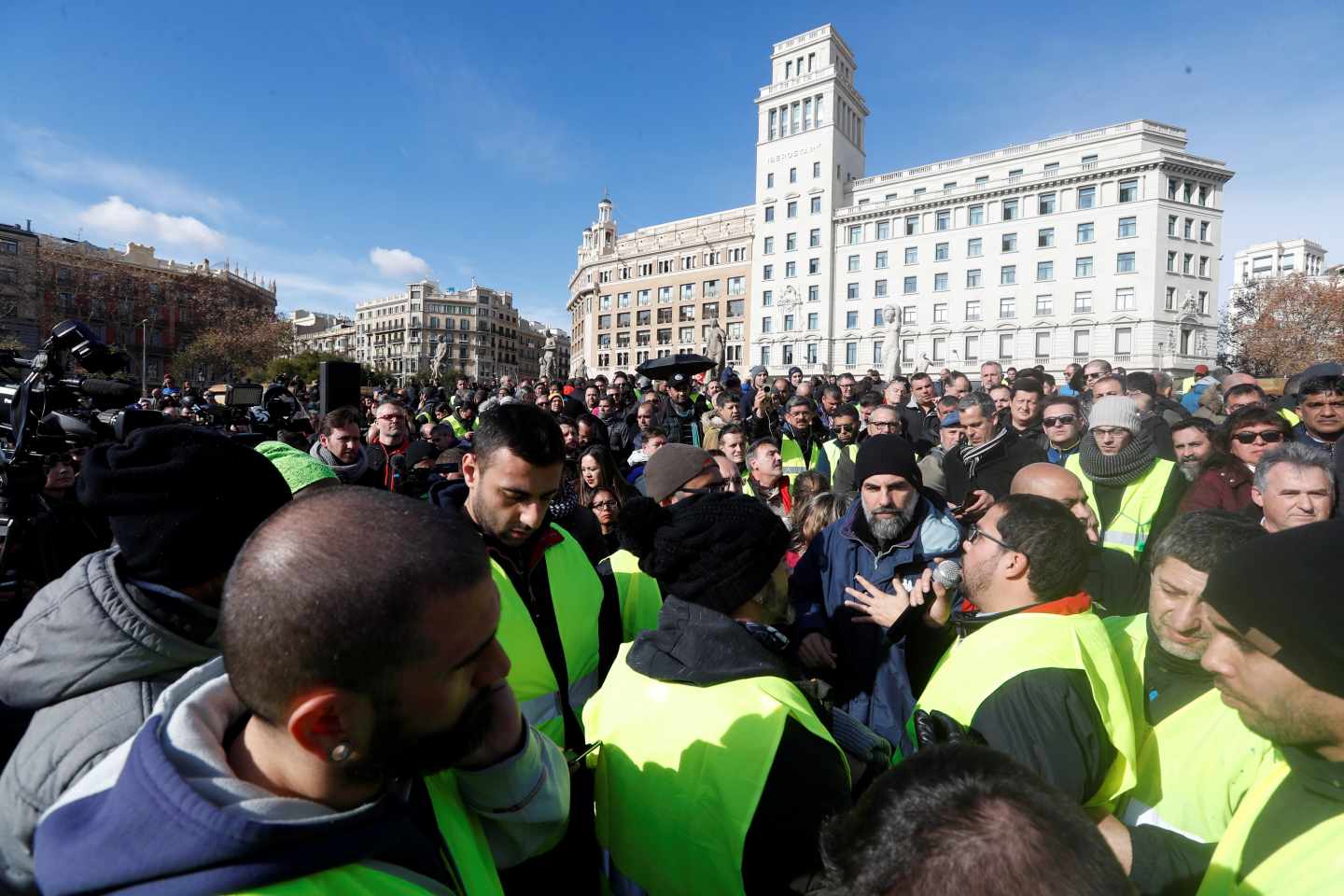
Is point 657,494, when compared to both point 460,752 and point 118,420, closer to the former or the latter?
point 460,752

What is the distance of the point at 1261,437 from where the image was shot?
13.7 feet

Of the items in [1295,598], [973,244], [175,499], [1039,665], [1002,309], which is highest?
[973,244]

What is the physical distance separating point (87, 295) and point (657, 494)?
66.8 m

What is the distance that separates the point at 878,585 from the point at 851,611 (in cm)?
23

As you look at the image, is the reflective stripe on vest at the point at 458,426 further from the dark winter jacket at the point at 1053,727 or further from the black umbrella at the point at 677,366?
the dark winter jacket at the point at 1053,727

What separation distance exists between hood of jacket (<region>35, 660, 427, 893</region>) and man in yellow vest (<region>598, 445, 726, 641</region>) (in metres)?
1.92

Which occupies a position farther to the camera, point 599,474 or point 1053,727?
point 599,474

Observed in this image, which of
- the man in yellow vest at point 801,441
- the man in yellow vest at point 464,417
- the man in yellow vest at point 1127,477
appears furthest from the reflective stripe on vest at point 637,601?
the man in yellow vest at point 464,417

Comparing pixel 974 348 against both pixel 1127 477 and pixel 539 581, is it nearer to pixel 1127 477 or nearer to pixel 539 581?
pixel 1127 477

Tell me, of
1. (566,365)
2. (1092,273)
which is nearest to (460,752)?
(1092,273)

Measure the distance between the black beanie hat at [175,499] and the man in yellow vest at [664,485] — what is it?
159cm

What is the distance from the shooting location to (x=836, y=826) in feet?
3.53

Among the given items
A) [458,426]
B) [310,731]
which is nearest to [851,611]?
[310,731]

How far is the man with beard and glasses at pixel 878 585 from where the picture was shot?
2.91 meters
